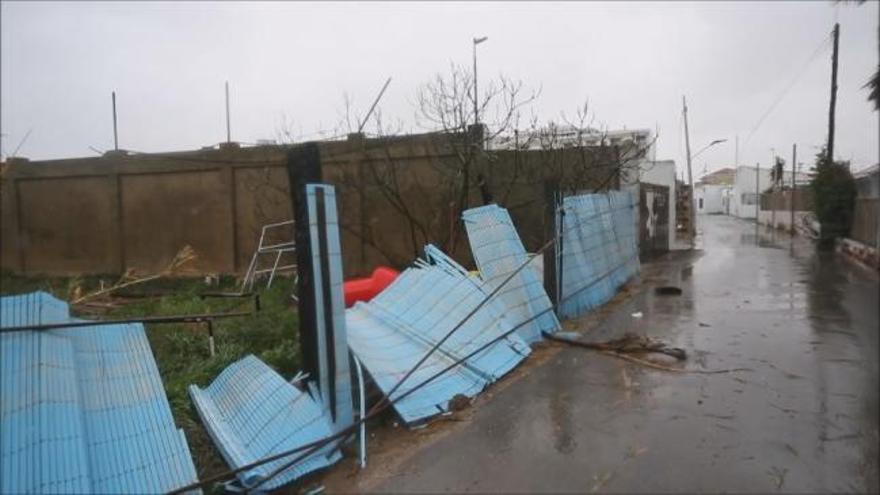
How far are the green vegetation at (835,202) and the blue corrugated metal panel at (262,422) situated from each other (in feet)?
71.5

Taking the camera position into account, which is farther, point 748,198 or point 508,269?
point 748,198

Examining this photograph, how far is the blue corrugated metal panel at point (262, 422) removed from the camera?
410cm

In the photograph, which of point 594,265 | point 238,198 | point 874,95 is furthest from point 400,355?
point 238,198

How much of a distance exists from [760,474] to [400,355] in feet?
9.78

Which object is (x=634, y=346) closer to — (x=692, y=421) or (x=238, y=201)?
(x=692, y=421)

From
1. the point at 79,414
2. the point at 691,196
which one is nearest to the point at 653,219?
the point at 691,196

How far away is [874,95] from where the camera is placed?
336 inches

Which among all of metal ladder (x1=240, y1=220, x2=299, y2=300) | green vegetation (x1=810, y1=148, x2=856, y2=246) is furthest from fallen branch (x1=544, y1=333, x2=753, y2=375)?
green vegetation (x1=810, y1=148, x2=856, y2=246)

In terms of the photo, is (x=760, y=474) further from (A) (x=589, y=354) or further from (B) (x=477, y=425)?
(A) (x=589, y=354)

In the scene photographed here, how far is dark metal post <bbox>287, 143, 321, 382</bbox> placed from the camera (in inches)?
181

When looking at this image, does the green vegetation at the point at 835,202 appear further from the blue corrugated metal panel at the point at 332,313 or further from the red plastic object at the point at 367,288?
the blue corrugated metal panel at the point at 332,313

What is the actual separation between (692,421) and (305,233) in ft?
10.8

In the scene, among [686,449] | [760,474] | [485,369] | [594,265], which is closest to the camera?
[760,474]

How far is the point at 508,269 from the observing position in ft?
26.2
